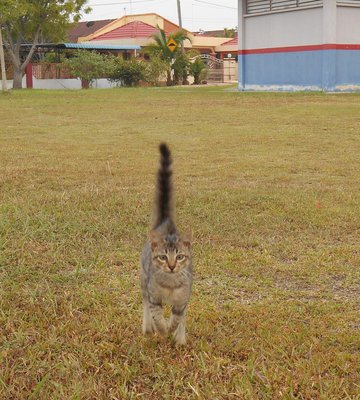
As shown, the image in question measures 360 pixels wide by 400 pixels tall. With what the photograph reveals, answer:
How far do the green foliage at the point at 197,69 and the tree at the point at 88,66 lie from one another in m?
5.48

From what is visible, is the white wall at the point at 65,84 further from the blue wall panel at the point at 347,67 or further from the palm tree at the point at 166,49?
the blue wall panel at the point at 347,67

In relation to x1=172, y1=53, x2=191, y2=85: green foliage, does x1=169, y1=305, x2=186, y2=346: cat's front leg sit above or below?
below

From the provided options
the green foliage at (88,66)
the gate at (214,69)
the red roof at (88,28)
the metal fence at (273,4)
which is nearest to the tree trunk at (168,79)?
the green foliage at (88,66)

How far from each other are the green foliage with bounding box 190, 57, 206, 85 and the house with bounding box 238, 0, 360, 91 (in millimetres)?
13633

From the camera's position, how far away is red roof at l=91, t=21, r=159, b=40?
52.7 m

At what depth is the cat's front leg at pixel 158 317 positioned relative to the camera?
10.00 feet

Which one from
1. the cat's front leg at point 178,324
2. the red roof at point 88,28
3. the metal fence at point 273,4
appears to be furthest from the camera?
the red roof at point 88,28

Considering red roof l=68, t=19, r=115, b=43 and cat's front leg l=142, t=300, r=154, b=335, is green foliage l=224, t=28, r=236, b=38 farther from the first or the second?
cat's front leg l=142, t=300, r=154, b=335

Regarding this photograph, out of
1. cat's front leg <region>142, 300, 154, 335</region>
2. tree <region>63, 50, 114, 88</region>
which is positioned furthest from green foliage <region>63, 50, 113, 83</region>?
cat's front leg <region>142, 300, 154, 335</region>

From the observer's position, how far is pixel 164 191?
3293 mm

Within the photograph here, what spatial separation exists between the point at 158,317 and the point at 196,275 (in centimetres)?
120

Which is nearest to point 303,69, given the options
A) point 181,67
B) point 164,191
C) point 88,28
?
point 181,67

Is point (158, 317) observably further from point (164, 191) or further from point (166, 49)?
point (166, 49)

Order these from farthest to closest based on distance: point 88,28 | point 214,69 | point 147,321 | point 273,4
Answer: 1. point 88,28
2. point 214,69
3. point 273,4
4. point 147,321
